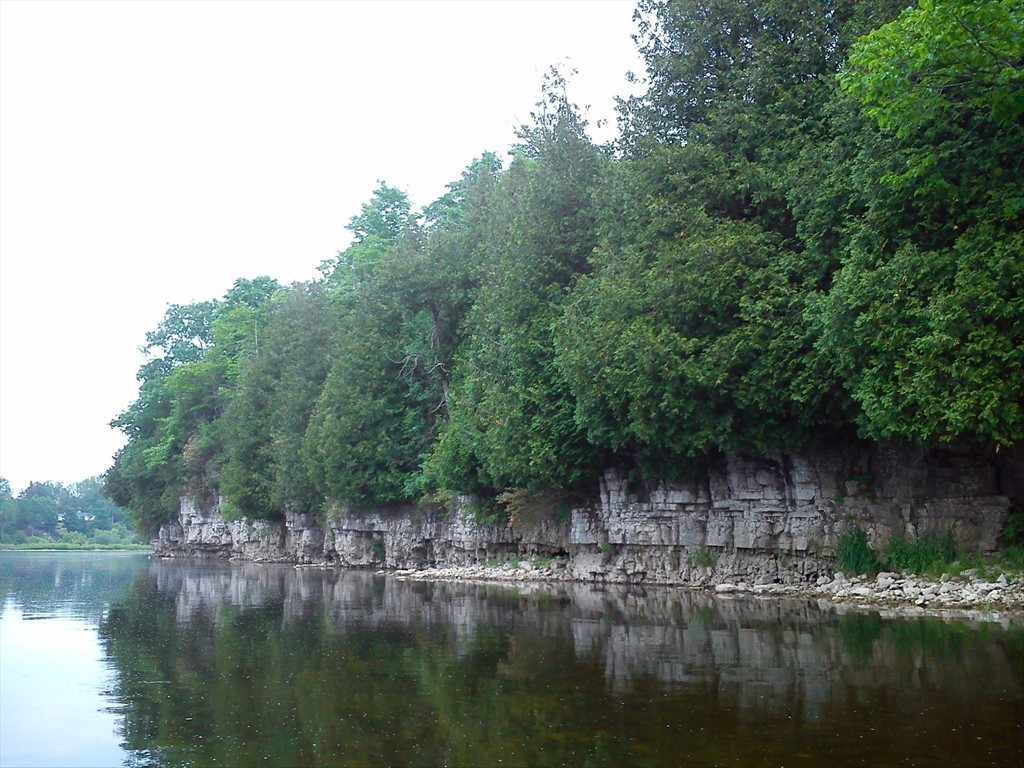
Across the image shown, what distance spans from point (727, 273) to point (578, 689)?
47.9 ft

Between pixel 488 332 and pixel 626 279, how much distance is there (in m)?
12.0

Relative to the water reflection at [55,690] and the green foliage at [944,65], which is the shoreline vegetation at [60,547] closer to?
the water reflection at [55,690]

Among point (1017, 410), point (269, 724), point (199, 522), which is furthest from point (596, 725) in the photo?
point (199, 522)

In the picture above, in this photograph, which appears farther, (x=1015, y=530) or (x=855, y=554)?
(x=855, y=554)

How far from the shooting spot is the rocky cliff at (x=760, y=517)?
22.8 meters

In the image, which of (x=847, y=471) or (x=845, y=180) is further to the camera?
(x=847, y=471)

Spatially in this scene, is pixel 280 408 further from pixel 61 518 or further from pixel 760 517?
pixel 61 518

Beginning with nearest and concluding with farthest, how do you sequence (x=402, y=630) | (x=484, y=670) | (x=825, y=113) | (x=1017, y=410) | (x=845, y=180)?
(x=484, y=670)
(x=1017, y=410)
(x=402, y=630)
(x=845, y=180)
(x=825, y=113)

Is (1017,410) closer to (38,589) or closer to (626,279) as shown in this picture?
(626,279)

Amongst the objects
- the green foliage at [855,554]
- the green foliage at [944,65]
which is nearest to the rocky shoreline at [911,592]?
the green foliage at [855,554]

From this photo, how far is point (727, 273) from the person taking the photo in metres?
24.3

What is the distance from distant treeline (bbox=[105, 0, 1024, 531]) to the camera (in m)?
18.3

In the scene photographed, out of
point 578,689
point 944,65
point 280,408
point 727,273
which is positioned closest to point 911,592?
point 727,273

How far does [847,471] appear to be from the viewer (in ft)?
84.2
